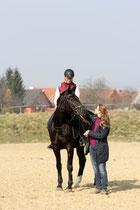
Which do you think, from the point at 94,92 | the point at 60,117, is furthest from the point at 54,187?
the point at 94,92

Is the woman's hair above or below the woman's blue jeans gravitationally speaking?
above

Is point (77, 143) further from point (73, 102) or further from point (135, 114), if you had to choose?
point (135, 114)

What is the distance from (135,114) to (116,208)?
22.3 meters

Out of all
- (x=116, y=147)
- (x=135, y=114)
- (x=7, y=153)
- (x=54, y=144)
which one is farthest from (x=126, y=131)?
(x=54, y=144)

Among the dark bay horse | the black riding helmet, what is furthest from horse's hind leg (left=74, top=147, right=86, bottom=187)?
the black riding helmet

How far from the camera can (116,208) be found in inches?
304

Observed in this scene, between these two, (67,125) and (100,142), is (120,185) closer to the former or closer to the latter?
(100,142)

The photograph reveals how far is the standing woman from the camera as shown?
8.74m

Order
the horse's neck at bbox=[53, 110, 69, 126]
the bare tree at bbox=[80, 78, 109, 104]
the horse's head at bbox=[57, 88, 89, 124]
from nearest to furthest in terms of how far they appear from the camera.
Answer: the horse's head at bbox=[57, 88, 89, 124]
the horse's neck at bbox=[53, 110, 69, 126]
the bare tree at bbox=[80, 78, 109, 104]

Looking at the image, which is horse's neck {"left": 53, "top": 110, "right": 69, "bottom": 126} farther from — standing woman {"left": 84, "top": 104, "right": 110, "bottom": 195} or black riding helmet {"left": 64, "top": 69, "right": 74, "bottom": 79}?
black riding helmet {"left": 64, "top": 69, "right": 74, "bottom": 79}

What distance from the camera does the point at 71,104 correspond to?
8805 mm

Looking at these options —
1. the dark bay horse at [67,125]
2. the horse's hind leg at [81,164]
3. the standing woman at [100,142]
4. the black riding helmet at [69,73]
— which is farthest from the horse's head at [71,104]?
the horse's hind leg at [81,164]

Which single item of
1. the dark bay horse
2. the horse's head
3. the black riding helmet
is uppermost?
the black riding helmet

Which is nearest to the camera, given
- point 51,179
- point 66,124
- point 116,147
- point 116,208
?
point 116,208
